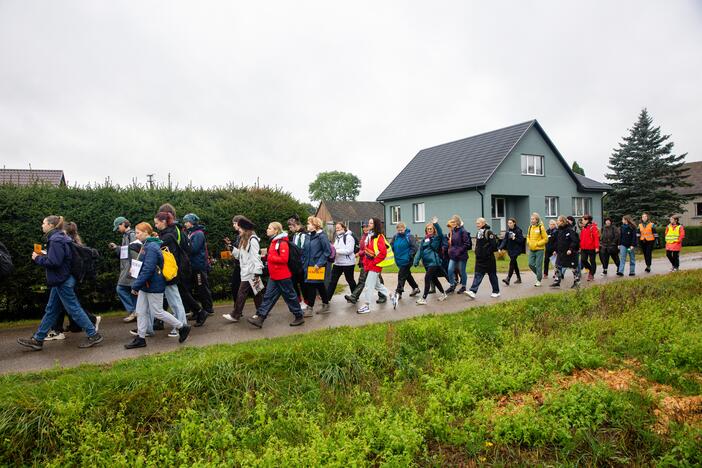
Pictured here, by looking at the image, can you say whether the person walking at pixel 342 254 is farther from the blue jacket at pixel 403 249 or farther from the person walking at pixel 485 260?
the person walking at pixel 485 260

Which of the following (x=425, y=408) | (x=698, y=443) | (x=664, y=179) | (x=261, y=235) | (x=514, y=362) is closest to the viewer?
(x=698, y=443)

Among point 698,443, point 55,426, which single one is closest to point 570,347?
point 698,443

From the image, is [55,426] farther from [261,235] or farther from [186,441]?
[261,235]

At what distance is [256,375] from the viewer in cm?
483

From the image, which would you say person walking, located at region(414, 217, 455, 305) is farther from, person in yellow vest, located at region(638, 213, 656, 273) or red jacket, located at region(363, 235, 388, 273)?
person in yellow vest, located at region(638, 213, 656, 273)

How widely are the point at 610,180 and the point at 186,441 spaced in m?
36.4

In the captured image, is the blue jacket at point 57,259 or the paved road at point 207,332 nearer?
the paved road at point 207,332

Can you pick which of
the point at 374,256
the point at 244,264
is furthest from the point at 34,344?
the point at 374,256

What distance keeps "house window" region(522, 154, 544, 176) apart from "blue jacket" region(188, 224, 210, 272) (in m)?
26.7

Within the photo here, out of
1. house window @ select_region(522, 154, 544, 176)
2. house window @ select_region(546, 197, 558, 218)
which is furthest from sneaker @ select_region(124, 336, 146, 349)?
house window @ select_region(546, 197, 558, 218)

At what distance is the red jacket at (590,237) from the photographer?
1304 centimetres

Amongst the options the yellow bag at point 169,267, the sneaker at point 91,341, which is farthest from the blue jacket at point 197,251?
Answer: the sneaker at point 91,341

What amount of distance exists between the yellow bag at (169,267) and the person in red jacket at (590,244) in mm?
11143

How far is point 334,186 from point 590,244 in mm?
92271
